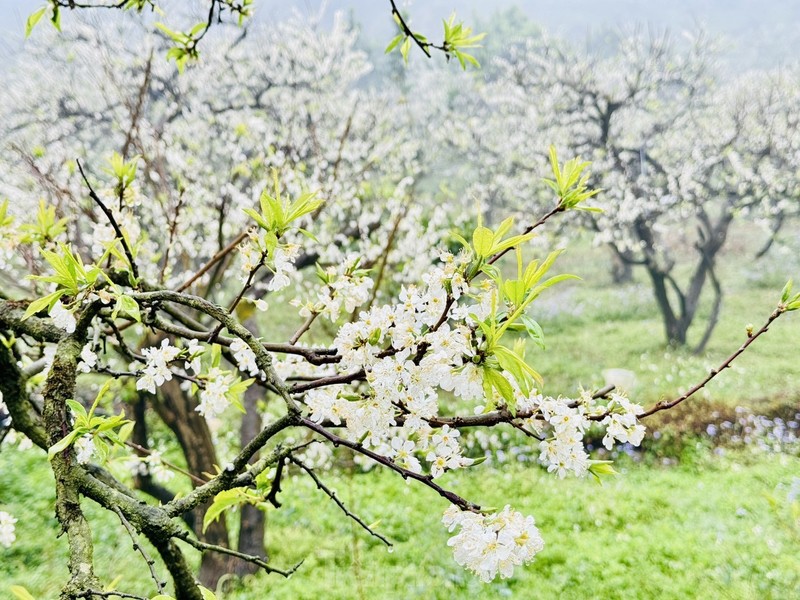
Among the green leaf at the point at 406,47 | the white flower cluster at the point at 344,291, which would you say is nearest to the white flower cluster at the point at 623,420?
the white flower cluster at the point at 344,291

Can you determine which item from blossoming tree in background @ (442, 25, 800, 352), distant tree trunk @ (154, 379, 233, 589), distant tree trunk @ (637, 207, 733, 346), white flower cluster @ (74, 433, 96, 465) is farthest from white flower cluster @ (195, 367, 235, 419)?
distant tree trunk @ (637, 207, 733, 346)

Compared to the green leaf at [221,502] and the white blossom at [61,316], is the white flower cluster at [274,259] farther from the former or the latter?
the green leaf at [221,502]

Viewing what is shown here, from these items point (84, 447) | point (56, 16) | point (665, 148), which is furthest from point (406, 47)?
point (665, 148)

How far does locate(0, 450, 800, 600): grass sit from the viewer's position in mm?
3916

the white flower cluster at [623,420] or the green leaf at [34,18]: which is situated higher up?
the green leaf at [34,18]

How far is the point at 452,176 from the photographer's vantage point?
23.6 m

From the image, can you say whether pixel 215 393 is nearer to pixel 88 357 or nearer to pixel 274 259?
pixel 88 357

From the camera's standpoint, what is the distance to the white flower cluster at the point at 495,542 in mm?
845

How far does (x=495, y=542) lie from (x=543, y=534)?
4.31 m

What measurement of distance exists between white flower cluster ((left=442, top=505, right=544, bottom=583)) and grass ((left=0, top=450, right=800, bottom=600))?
→ 7.91 ft

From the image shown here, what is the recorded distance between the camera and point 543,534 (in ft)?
15.3

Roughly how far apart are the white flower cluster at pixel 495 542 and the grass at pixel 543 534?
241cm

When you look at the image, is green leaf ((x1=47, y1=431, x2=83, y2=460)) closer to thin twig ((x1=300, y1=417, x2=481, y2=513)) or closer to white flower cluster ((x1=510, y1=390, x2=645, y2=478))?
thin twig ((x1=300, y1=417, x2=481, y2=513))

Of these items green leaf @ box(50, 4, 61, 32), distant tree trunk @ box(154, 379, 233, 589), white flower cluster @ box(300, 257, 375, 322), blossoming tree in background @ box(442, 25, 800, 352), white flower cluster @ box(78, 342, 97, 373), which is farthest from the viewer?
blossoming tree in background @ box(442, 25, 800, 352)
